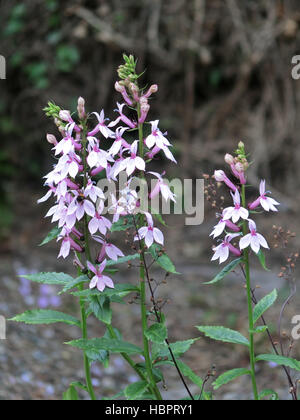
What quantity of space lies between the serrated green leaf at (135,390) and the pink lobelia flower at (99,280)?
1.03 feet

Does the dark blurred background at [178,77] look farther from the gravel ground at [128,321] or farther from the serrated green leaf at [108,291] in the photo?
the serrated green leaf at [108,291]

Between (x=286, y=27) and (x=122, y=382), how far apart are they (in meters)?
3.41

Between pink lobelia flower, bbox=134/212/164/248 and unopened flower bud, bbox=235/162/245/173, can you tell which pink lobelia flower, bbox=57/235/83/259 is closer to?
pink lobelia flower, bbox=134/212/164/248

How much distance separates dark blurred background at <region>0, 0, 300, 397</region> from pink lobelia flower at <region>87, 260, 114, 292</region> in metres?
3.20

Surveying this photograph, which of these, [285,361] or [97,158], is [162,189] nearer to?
[97,158]

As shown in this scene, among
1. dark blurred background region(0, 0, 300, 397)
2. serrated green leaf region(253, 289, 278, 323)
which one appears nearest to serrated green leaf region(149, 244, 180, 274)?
serrated green leaf region(253, 289, 278, 323)

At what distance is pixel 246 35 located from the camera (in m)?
5.09

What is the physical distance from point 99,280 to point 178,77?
13.3ft

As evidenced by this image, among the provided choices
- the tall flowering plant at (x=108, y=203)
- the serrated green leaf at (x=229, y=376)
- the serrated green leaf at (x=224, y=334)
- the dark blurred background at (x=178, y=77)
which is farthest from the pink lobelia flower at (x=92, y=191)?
the dark blurred background at (x=178, y=77)

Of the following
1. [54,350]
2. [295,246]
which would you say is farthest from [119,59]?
[54,350]

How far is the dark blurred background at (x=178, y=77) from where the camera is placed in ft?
16.7

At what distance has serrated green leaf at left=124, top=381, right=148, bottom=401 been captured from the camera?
1675 millimetres

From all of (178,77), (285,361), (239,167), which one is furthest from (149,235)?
(178,77)

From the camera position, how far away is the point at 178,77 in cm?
543
